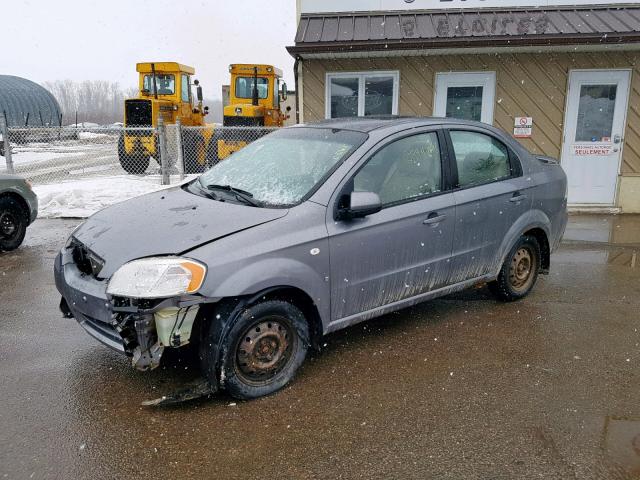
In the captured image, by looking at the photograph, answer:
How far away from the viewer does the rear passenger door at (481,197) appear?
4.11 m

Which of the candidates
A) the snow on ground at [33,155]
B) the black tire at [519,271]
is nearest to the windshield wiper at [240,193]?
the black tire at [519,271]

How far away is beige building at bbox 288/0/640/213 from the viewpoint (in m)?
8.73

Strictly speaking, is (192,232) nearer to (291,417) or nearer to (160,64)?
(291,417)

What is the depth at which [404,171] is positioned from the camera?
12.7ft

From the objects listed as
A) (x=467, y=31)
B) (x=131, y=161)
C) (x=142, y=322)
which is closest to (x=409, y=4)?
(x=467, y=31)

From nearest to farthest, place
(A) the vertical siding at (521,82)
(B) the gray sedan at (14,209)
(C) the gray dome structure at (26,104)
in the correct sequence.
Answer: (B) the gray sedan at (14,209) < (A) the vertical siding at (521,82) < (C) the gray dome structure at (26,104)

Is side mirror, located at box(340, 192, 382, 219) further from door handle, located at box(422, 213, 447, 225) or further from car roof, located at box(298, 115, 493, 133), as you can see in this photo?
car roof, located at box(298, 115, 493, 133)

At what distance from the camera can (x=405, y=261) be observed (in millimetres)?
3738

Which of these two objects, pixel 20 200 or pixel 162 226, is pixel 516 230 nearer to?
pixel 162 226

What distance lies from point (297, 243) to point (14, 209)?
207 inches

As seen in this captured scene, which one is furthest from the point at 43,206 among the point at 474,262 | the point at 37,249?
the point at 474,262

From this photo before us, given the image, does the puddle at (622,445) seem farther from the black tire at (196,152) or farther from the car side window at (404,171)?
the black tire at (196,152)

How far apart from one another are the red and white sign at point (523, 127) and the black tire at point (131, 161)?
10208 mm

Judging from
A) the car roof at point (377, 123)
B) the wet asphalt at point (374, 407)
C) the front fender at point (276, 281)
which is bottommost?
the wet asphalt at point (374, 407)
